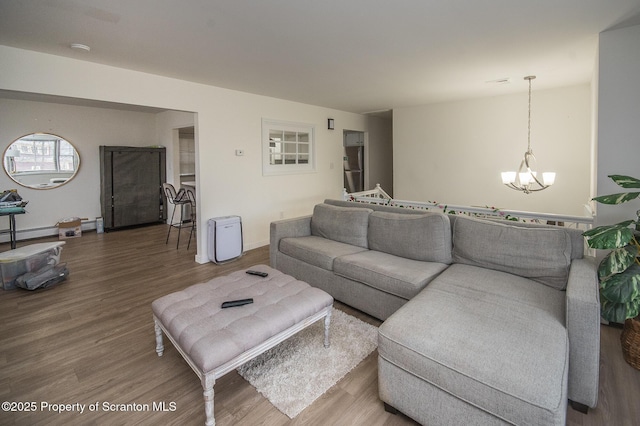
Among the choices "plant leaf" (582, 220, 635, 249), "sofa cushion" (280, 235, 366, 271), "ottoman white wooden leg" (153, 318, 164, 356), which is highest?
A: "plant leaf" (582, 220, 635, 249)

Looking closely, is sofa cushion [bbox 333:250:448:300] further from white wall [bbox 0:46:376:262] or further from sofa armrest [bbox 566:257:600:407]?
white wall [bbox 0:46:376:262]

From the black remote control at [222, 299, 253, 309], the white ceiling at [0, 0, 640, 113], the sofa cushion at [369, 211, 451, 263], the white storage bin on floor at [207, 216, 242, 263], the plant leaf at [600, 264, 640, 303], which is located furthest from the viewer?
the white storage bin on floor at [207, 216, 242, 263]

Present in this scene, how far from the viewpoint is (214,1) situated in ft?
6.50

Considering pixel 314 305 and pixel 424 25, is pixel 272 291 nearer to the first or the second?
pixel 314 305

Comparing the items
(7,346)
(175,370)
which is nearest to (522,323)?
(175,370)

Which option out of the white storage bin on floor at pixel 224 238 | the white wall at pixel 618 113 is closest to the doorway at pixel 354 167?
the white storage bin on floor at pixel 224 238

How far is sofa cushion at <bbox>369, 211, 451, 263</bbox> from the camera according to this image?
2.66 meters

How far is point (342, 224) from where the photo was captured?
3402 mm

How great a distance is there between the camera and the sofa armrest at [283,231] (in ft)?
11.7

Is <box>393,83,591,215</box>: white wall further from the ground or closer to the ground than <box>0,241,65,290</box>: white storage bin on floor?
further from the ground

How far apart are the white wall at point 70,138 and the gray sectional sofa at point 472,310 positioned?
5.39 m

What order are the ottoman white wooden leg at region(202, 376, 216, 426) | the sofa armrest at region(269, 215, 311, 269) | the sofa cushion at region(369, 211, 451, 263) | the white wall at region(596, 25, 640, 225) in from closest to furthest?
the ottoman white wooden leg at region(202, 376, 216, 426) < the white wall at region(596, 25, 640, 225) < the sofa cushion at region(369, 211, 451, 263) < the sofa armrest at region(269, 215, 311, 269)

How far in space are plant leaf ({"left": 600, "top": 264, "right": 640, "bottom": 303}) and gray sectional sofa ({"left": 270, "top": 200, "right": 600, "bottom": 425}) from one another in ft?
0.44

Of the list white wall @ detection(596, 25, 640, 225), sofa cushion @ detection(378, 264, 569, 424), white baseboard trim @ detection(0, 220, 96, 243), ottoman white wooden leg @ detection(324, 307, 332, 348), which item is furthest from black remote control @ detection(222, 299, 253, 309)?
white baseboard trim @ detection(0, 220, 96, 243)
